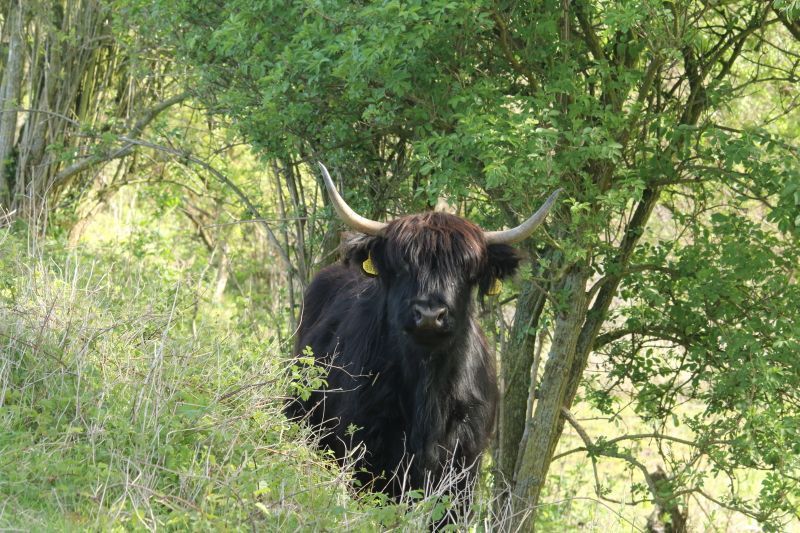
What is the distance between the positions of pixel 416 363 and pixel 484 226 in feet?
7.46

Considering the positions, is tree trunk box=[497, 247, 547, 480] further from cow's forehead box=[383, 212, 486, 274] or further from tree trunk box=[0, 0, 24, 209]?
tree trunk box=[0, 0, 24, 209]

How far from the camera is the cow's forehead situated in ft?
21.0

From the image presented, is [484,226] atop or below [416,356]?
atop

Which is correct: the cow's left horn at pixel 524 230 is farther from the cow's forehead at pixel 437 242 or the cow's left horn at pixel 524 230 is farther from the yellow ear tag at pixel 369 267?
the yellow ear tag at pixel 369 267

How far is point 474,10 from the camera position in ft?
21.2

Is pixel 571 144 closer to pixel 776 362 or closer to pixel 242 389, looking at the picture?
pixel 776 362

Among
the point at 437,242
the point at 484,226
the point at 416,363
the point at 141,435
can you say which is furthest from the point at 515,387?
the point at 141,435

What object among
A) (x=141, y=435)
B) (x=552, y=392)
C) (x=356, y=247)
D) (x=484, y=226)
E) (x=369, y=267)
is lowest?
(x=141, y=435)

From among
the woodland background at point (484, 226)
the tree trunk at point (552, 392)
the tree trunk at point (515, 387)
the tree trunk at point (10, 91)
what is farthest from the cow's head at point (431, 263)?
the tree trunk at point (10, 91)

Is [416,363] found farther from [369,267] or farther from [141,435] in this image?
[141,435]

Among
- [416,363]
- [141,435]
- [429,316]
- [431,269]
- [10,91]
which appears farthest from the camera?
[10,91]

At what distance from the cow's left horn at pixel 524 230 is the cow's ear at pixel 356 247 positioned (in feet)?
2.37

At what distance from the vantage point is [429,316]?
6008 millimetres

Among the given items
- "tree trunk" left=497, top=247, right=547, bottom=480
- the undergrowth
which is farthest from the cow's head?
"tree trunk" left=497, top=247, right=547, bottom=480
